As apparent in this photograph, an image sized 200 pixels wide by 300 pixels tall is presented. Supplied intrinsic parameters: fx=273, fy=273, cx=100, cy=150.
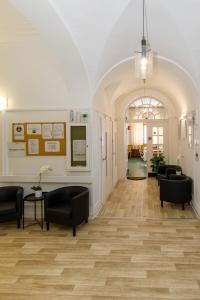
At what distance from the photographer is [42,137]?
18.2 ft

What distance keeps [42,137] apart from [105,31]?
2441mm

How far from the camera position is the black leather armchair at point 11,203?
16.0ft

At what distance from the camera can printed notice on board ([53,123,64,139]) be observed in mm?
5488

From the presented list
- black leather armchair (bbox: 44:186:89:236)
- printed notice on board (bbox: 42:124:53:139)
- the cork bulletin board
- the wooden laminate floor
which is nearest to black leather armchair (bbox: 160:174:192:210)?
the wooden laminate floor

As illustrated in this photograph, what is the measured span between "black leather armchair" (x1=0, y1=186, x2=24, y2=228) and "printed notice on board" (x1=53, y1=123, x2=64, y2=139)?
1.24 metres

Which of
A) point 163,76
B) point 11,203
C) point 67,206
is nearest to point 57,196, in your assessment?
point 67,206

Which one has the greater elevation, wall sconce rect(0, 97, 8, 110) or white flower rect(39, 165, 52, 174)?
wall sconce rect(0, 97, 8, 110)

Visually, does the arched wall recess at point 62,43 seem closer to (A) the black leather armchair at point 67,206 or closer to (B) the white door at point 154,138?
(A) the black leather armchair at point 67,206

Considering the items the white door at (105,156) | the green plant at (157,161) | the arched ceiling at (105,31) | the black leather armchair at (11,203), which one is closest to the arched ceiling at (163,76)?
the arched ceiling at (105,31)

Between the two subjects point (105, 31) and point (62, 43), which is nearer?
point (105, 31)

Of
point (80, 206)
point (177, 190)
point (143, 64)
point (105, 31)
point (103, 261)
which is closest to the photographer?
point (143, 64)

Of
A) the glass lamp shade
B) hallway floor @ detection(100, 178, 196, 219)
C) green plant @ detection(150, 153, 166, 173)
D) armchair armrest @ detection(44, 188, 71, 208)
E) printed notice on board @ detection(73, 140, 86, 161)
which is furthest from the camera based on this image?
green plant @ detection(150, 153, 166, 173)

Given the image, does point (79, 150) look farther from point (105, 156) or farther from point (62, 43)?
point (62, 43)

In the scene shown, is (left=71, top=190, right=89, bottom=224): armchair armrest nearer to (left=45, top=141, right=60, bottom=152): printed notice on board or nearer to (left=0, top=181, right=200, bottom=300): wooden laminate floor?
(left=0, top=181, right=200, bottom=300): wooden laminate floor
